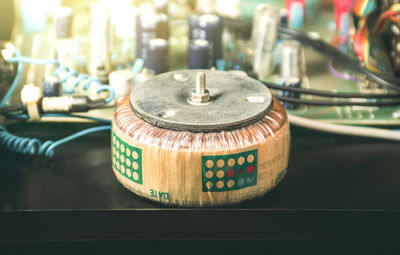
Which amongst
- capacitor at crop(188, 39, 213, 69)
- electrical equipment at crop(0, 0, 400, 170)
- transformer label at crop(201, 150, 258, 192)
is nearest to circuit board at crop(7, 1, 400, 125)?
electrical equipment at crop(0, 0, 400, 170)

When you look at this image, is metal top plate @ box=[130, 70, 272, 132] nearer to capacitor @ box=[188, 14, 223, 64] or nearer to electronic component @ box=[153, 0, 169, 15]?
capacitor @ box=[188, 14, 223, 64]

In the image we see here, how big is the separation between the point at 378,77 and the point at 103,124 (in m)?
0.58

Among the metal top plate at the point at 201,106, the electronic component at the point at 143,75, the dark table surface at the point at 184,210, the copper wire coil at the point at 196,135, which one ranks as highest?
the metal top plate at the point at 201,106

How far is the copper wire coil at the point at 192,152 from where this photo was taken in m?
0.80

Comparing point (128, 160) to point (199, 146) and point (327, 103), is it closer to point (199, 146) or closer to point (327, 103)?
point (199, 146)

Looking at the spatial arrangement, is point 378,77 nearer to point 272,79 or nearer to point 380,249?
point 272,79

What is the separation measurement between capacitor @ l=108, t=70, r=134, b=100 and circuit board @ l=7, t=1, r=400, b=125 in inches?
1.7

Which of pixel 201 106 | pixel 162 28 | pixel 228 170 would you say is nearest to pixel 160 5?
pixel 162 28

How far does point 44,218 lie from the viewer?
876mm

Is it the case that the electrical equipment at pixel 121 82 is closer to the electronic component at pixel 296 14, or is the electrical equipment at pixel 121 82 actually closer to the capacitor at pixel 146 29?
the capacitor at pixel 146 29

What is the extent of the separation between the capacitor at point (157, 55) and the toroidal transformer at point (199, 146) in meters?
0.30

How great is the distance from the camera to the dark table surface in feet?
2.87

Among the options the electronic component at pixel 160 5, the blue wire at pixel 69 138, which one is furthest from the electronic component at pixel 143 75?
the electronic component at pixel 160 5

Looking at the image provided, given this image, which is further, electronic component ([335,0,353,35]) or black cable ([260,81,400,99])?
electronic component ([335,0,353,35])
